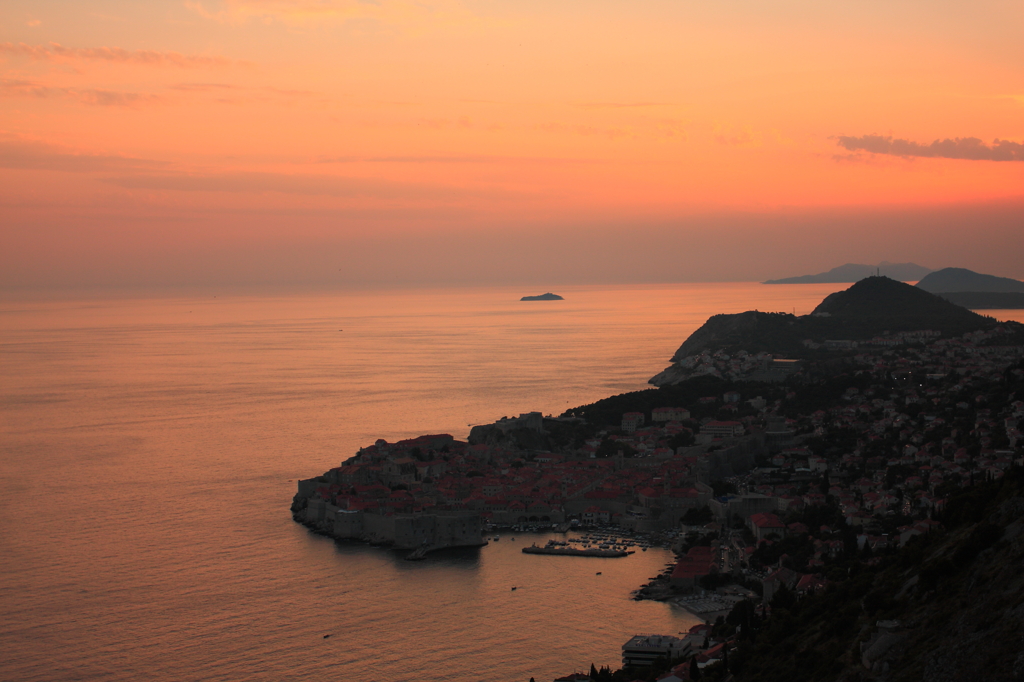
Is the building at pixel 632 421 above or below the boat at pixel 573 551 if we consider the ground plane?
above

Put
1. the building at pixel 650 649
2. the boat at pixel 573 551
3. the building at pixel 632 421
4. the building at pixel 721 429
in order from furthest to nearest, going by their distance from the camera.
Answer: the building at pixel 632 421 < the building at pixel 721 429 < the boat at pixel 573 551 < the building at pixel 650 649

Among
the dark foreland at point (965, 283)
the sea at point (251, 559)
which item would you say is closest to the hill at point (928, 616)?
the sea at point (251, 559)

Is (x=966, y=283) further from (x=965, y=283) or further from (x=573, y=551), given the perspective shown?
(x=573, y=551)

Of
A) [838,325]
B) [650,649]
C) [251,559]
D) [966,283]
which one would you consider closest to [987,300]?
[966,283]

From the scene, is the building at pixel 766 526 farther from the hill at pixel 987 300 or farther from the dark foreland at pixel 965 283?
the dark foreland at pixel 965 283

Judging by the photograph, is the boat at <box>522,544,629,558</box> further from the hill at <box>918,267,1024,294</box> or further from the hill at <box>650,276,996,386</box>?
the hill at <box>918,267,1024,294</box>

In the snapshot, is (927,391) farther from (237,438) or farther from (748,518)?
(237,438)
